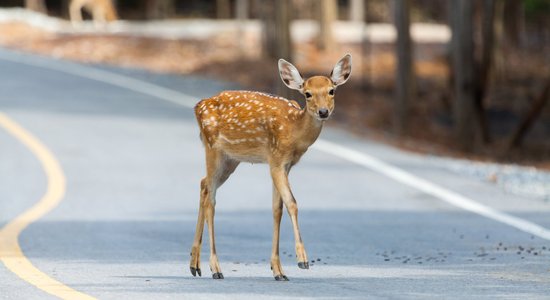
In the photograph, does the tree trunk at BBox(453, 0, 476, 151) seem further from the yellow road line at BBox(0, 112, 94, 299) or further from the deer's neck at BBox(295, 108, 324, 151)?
the deer's neck at BBox(295, 108, 324, 151)

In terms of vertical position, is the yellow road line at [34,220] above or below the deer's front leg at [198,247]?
below

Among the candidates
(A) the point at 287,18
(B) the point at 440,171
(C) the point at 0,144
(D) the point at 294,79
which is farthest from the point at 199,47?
(D) the point at 294,79

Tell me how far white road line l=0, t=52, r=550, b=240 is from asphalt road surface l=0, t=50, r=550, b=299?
0.05 metres

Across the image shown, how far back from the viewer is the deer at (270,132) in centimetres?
1089

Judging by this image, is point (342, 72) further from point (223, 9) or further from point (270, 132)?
point (223, 9)

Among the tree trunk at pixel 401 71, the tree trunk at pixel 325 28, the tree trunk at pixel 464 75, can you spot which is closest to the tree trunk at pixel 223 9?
the tree trunk at pixel 325 28

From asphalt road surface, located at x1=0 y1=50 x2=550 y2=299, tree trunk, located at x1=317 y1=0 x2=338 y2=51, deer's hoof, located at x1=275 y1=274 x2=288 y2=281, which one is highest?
deer's hoof, located at x1=275 y1=274 x2=288 y2=281

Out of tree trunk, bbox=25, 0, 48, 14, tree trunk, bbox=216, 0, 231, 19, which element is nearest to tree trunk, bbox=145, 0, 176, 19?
tree trunk, bbox=216, 0, 231, 19

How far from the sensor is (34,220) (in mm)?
16672

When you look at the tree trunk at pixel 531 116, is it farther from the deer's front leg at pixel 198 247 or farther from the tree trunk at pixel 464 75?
the deer's front leg at pixel 198 247

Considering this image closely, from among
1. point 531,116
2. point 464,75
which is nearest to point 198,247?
point 464,75

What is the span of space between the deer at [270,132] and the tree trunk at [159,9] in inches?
2233

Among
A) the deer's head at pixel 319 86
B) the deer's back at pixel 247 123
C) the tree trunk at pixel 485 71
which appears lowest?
the tree trunk at pixel 485 71

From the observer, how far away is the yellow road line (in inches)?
428
